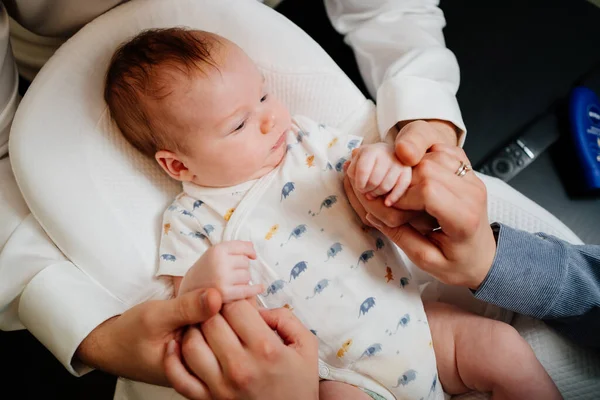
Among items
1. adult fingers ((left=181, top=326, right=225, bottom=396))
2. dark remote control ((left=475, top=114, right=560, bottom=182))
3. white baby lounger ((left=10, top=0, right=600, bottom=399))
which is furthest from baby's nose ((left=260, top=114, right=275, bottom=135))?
dark remote control ((left=475, top=114, right=560, bottom=182))

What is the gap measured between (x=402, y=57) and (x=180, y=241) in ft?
1.69

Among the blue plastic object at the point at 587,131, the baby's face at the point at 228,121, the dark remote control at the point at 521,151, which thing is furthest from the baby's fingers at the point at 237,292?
the blue plastic object at the point at 587,131

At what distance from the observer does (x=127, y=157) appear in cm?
84

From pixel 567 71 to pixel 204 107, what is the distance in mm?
893

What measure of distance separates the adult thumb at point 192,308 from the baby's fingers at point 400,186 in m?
0.25

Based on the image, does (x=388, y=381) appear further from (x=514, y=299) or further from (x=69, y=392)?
(x=69, y=392)

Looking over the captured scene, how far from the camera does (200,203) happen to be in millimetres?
833

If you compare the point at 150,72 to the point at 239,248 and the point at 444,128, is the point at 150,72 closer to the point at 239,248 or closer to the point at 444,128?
the point at 239,248

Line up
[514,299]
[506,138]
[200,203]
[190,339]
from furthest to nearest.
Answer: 1. [506,138]
2. [200,203]
3. [514,299]
4. [190,339]

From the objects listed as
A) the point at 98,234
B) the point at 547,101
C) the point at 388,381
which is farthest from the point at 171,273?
the point at 547,101

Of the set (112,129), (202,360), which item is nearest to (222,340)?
(202,360)

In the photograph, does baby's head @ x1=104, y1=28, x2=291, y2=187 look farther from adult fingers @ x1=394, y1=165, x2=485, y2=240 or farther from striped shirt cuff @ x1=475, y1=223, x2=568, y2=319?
striped shirt cuff @ x1=475, y1=223, x2=568, y2=319

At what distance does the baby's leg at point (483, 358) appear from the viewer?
0.72 m

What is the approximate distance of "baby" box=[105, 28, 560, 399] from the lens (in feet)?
2.42
